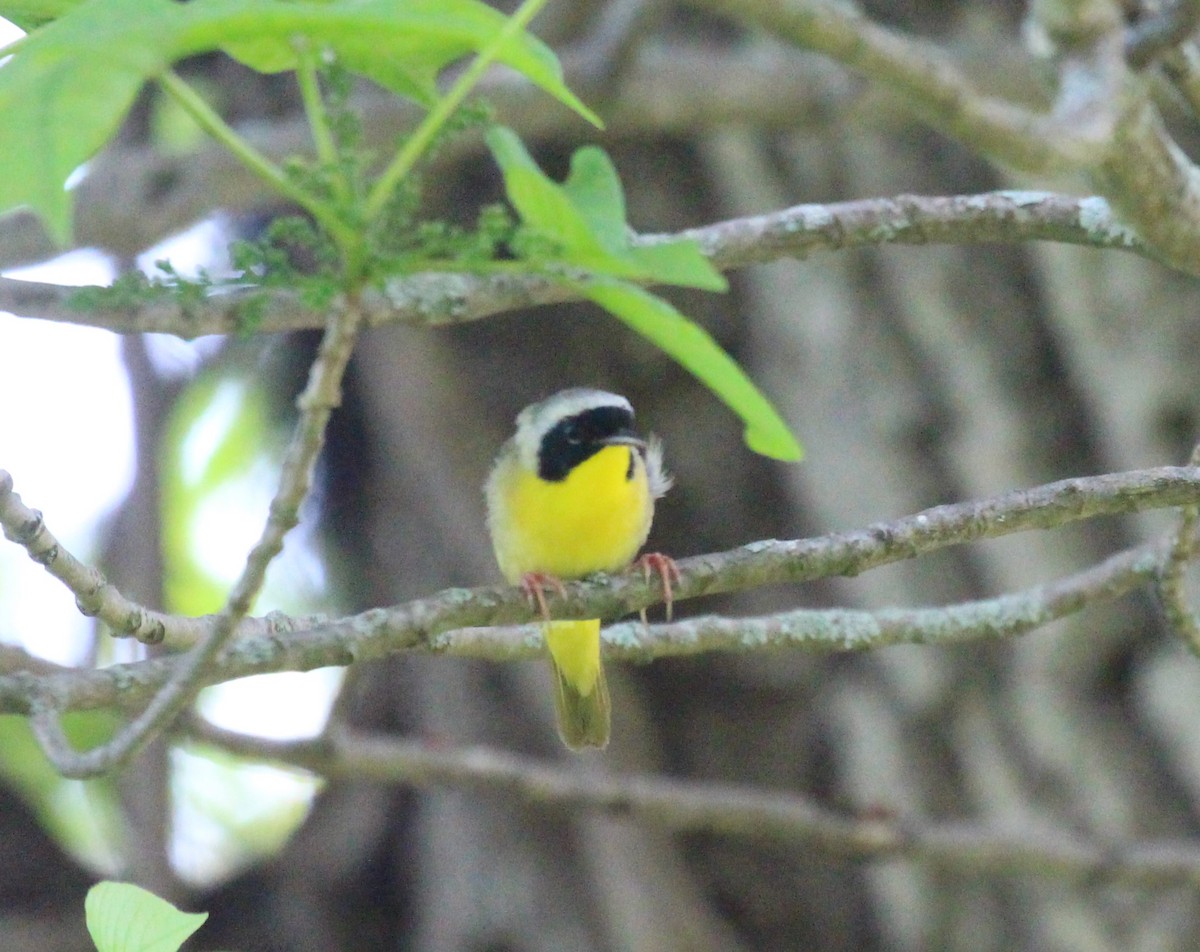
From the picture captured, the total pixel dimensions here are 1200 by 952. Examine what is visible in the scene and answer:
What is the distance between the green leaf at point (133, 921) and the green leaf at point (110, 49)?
0.92 meters

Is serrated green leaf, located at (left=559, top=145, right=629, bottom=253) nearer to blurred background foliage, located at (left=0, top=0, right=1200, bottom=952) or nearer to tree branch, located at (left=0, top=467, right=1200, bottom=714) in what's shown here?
tree branch, located at (left=0, top=467, right=1200, bottom=714)

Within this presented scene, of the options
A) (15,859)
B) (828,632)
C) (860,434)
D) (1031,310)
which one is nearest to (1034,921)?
(860,434)

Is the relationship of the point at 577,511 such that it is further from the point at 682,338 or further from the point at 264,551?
the point at 682,338

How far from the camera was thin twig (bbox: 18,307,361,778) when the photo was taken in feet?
5.51

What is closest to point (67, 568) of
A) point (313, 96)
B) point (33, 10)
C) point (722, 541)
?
point (33, 10)

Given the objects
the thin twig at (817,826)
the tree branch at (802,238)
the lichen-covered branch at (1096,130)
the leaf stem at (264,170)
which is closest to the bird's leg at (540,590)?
the tree branch at (802,238)

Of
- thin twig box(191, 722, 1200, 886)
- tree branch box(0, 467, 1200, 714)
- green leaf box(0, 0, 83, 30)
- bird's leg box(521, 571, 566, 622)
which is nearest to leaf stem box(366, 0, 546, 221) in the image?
green leaf box(0, 0, 83, 30)

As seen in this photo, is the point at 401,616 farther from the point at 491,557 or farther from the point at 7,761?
the point at 7,761

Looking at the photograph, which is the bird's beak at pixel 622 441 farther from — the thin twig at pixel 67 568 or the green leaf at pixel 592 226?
the green leaf at pixel 592 226

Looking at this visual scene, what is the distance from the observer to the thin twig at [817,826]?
453 cm

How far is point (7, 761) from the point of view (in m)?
5.68

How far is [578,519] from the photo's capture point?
4.00 metres

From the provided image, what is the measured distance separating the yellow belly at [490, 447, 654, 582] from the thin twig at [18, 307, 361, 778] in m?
2.00

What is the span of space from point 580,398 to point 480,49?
282 cm
